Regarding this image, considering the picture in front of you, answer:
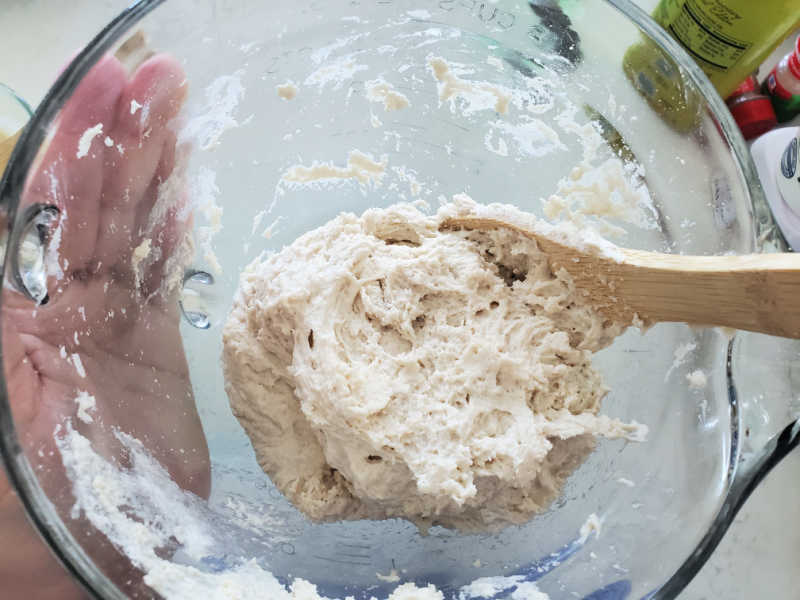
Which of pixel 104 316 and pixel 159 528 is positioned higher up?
pixel 104 316

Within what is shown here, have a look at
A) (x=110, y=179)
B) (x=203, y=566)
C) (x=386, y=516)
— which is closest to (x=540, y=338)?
(x=386, y=516)

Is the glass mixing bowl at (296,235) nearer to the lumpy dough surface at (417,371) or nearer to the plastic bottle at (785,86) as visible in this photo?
the lumpy dough surface at (417,371)

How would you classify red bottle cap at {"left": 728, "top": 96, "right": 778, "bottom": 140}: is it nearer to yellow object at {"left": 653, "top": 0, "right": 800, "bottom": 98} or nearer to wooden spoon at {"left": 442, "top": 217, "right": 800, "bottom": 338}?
yellow object at {"left": 653, "top": 0, "right": 800, "bottom": 98}

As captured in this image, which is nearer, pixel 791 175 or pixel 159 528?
pixel 159 528

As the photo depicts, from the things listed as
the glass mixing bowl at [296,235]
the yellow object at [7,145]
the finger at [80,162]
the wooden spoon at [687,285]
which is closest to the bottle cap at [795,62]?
the glass mixing bowl at [296,235]

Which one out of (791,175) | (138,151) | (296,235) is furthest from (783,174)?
(138,151)

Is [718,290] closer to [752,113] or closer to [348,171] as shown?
[348,171]

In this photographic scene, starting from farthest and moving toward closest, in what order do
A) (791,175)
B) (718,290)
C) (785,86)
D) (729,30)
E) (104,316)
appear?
(785,86) < (791,175) < (729,30) < (104,316) < (718,290)
